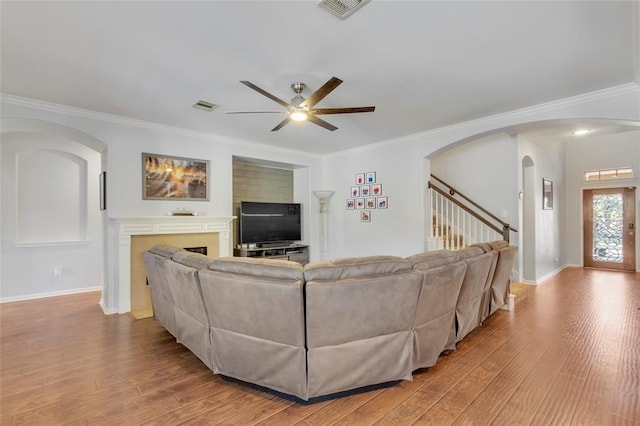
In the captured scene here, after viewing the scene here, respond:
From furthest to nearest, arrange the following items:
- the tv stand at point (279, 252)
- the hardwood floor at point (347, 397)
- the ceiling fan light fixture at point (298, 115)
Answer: the tv stand at point (279, 252), the ceiling fan light fixture at point (298, 115), the hardwood floor at point (347, 397)

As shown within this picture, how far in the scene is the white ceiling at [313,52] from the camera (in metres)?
2.02

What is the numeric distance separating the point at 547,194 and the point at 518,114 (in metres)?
3.38

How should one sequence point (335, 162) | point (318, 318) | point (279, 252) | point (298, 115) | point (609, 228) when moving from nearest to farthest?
point (318, 318), point (298, 115), point (279, 252), point (335, 162), point (609, 228)

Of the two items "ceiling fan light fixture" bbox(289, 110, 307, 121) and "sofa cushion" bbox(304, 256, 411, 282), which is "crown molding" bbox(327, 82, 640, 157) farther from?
"sofa cushion" bbox(304, 256, 411, 282)

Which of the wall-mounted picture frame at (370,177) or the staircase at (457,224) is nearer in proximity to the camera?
the staircase at (457,224)

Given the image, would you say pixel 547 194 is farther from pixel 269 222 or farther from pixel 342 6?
pixel 342 6

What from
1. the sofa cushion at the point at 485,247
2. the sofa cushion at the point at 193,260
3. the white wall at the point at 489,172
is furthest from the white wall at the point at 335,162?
the sofa cushion at the point at 193,260

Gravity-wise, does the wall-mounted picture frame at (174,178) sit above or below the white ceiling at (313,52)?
below

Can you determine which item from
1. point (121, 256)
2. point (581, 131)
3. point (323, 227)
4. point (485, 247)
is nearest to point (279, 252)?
point (323, 227)

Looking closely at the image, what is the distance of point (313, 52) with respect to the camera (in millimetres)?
2471

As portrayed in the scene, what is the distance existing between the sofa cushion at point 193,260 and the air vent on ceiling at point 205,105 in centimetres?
185

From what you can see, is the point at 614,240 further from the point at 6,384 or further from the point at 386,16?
the point at 6,384

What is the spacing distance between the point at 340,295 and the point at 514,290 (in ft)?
12.6

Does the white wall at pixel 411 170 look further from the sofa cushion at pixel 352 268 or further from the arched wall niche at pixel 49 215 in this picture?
the arched wall niche at pixel 49 215
